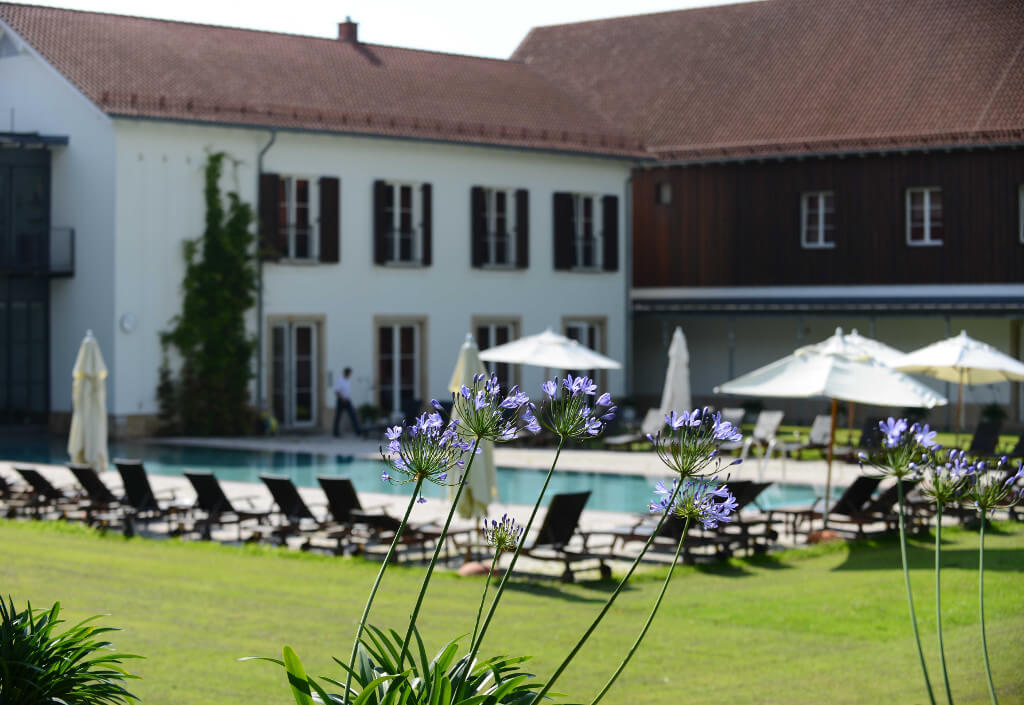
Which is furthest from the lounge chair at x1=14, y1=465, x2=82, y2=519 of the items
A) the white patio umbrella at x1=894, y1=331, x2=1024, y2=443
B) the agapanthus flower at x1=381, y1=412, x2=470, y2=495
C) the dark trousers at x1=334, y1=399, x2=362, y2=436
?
the agapanthus flower at x1=381, y1=412, x2=470, y2=495

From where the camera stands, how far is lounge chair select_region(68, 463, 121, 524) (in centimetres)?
1522

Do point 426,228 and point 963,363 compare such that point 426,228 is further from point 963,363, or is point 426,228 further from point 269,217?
point 963,363

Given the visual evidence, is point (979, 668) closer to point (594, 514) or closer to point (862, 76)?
point (594, 514)

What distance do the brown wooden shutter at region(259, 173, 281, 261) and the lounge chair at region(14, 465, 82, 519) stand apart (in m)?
12.1

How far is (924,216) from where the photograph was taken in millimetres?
30297

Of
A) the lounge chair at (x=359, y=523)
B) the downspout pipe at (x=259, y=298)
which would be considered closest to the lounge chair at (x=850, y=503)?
the lounge chair at (x=359, y=523)

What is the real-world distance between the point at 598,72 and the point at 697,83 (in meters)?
2.82

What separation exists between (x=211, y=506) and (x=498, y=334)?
17041mm

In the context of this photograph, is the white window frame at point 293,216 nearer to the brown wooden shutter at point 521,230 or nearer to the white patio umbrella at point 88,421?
the brown wooden shutter at point 521,230

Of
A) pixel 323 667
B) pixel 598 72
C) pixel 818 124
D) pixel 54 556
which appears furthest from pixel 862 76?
pixel 323 667

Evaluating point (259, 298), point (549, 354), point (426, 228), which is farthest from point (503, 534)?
point (426, 228)

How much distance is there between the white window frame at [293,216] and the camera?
93.3ft

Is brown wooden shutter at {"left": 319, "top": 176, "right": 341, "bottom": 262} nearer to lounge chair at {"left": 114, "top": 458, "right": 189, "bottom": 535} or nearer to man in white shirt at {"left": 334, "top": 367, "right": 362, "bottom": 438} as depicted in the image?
man in white shirt at {"left": 334, "top": 367, "right": 362, "bottom": 438}

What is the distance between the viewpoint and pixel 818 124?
31781 mm
